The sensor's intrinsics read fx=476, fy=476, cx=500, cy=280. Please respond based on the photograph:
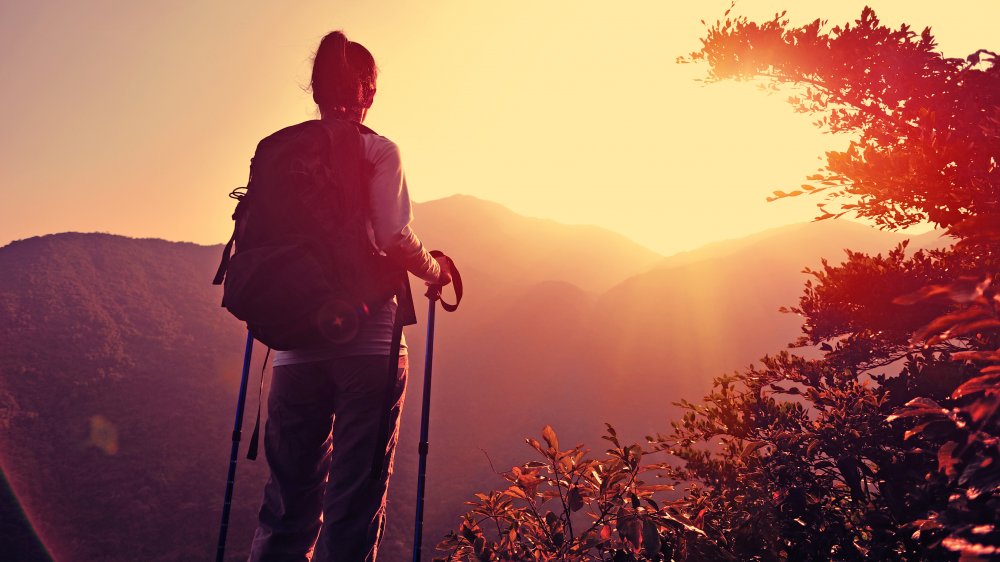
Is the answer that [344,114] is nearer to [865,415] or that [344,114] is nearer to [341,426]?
[341,426]

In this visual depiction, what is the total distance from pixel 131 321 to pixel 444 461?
24518 mm

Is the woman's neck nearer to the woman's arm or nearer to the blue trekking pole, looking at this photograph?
the woman's arm

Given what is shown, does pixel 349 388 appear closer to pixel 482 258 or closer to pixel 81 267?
pixel 81 267

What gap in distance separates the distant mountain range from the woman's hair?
2.06m

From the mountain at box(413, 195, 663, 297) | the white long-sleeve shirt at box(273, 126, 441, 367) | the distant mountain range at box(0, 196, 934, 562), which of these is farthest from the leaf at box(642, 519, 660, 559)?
the mountain at box(413, 195, 663, 297)

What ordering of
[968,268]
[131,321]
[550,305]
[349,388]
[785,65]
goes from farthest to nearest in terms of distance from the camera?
[550,305]
[131,321]
[785,65]
[968,268]
[349,388]

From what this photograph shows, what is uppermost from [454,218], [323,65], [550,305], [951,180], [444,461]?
[454,218]

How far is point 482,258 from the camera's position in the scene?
3487 inches

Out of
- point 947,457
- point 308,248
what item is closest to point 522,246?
point 308,248

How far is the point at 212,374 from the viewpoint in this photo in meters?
30.8

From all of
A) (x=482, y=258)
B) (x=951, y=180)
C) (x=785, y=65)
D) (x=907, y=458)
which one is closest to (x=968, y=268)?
(x=951, y=180)

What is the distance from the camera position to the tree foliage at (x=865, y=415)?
72.7 inches

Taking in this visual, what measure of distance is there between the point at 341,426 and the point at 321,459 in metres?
0.28

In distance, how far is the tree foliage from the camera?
1.85 m
